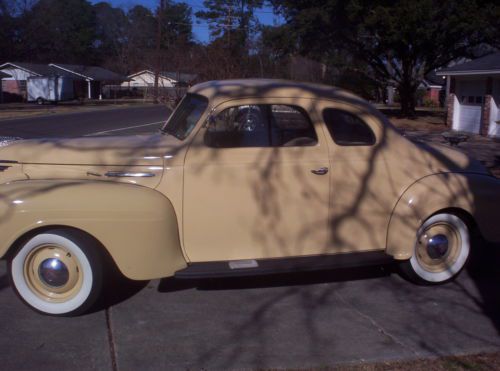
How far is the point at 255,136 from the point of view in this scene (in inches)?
201

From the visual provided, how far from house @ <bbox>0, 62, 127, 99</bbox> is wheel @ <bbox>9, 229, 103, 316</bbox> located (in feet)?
198

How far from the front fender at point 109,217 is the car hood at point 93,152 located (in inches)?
10.5

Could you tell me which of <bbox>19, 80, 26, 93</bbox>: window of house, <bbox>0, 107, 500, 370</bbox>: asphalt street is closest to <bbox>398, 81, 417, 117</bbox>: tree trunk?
<bbox>0, 107, 500, 370</bbox>: asphalt street

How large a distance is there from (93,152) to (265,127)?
58.7 inches

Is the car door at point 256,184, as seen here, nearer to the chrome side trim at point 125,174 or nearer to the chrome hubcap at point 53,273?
the chrome side trim at point 125,174

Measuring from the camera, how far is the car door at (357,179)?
16.6 feet

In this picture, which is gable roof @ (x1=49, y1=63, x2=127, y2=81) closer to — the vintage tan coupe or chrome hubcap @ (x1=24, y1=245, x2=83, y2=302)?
the vintage tan coupe

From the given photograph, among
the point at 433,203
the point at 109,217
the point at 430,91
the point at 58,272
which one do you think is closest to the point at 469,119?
the point at 433,203

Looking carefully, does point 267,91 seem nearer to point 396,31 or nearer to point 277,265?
point 277,265

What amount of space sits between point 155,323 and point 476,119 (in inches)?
910

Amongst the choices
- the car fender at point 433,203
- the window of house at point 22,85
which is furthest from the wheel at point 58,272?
the window of house at point 22,85

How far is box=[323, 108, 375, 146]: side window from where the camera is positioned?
5168 millimetres

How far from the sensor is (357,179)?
5.10 meters

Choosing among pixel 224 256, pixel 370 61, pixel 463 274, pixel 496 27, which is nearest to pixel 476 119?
pixel 496 27
